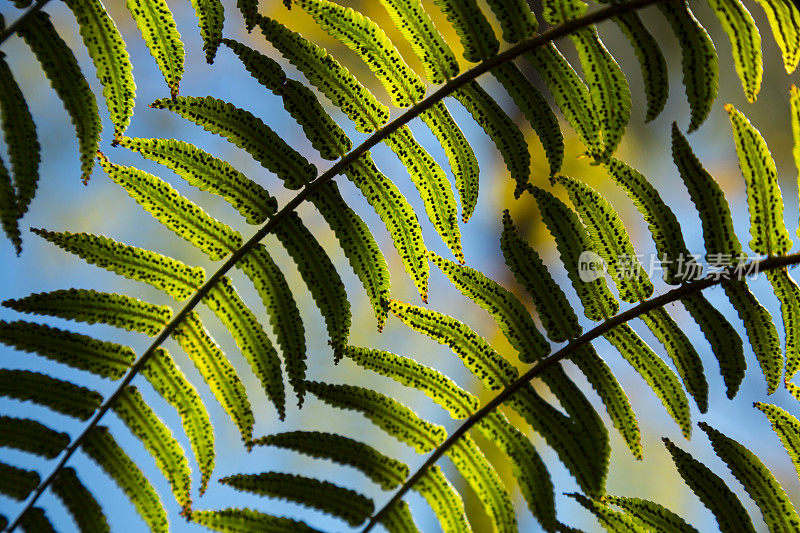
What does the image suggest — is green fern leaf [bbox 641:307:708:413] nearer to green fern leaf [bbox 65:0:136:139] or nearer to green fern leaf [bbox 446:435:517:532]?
green fern leaf [bbox 446:435:517:532]

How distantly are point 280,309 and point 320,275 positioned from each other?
0.14 meters

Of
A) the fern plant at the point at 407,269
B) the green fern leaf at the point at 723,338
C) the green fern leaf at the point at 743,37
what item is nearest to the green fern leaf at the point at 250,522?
the fern plant at the point at 407,269

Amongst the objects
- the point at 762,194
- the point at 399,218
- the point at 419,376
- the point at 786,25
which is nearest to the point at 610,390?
the point at 419,376

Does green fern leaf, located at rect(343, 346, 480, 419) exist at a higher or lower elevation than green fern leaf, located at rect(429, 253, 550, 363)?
lower

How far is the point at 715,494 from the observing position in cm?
150

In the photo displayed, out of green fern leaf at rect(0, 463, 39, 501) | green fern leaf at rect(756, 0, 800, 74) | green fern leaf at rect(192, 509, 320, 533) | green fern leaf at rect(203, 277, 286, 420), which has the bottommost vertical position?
green fern leaf at rect(0, 463, 39, 501)

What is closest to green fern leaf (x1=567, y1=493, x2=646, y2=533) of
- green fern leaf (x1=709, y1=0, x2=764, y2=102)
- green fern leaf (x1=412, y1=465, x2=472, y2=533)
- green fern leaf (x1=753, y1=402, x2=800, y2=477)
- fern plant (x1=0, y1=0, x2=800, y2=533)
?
fern plant (x1=0, y1=0, x2=800, y2=533)

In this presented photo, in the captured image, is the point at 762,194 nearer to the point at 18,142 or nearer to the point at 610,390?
the point at 610,390

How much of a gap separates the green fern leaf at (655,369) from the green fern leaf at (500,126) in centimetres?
48

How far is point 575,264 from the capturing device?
5.13 feet

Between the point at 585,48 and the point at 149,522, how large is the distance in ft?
5.25

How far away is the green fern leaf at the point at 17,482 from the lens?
1456 millimetres

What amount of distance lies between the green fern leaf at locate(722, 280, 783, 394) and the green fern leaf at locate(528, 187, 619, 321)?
0.28 metres

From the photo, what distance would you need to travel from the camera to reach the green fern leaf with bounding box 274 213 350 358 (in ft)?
5.06
